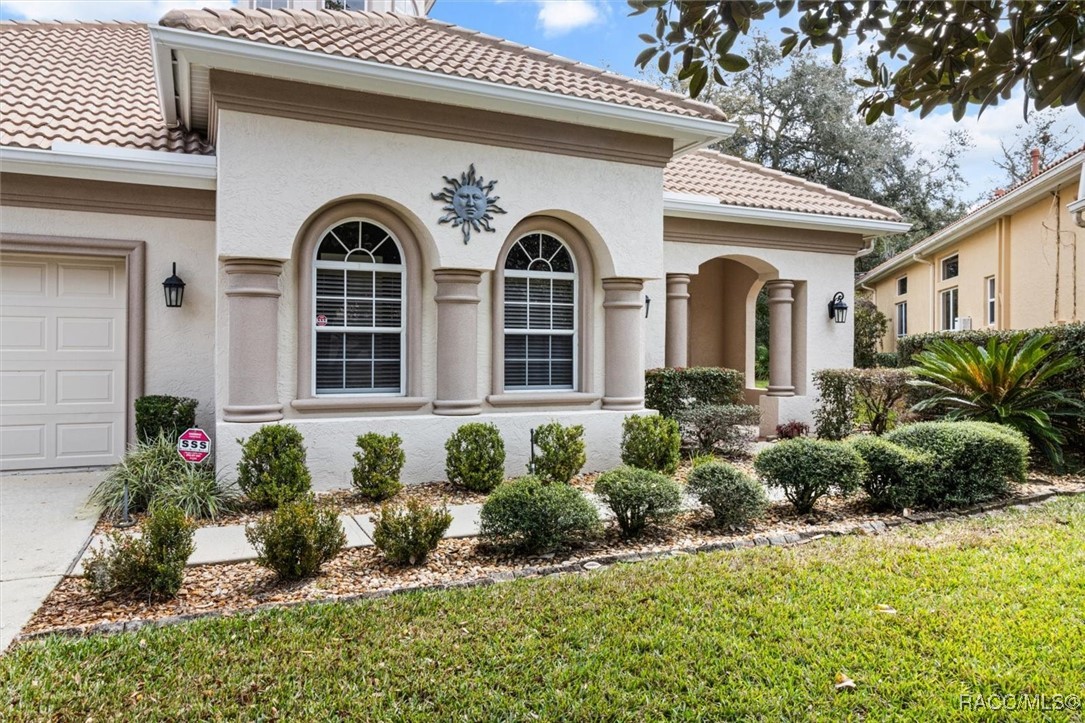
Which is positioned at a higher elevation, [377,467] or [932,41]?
[932,41]

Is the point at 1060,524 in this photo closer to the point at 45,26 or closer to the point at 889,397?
the point at 889,397

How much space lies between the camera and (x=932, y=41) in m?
3.38

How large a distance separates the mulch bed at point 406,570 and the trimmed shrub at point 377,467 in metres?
1.72

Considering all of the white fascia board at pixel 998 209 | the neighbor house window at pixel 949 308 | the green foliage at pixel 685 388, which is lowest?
the green foliage at pixel 685 388

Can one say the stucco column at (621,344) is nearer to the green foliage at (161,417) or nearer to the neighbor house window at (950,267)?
the green foliage at (161,417)

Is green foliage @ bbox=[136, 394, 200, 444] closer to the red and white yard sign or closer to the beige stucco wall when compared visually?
the beige stucco wall

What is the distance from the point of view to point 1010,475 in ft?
24.6

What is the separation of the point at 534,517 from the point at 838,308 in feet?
31.1

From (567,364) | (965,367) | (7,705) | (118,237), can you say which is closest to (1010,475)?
(965,367)

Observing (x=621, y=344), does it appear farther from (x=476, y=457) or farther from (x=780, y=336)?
(x=780, y=336)

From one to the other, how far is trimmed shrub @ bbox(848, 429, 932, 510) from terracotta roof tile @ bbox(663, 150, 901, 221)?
5.87m

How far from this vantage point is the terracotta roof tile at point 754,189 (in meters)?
12.0

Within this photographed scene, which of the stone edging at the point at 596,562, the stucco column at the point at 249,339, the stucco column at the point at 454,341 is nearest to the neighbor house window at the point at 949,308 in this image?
the stone edging at the point at 596,562

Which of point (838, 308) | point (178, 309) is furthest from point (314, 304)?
point (838, 308)
